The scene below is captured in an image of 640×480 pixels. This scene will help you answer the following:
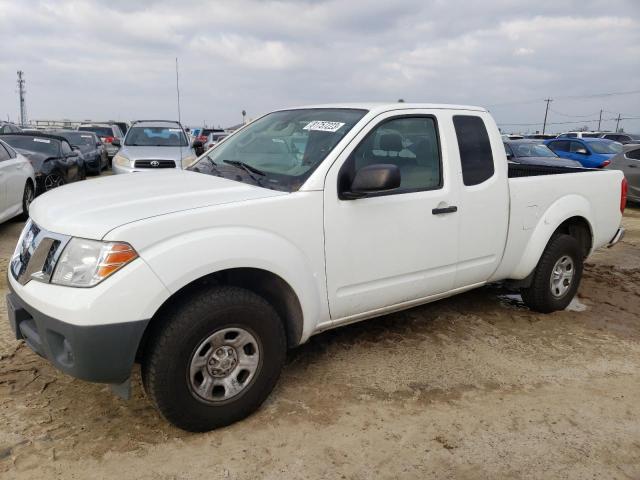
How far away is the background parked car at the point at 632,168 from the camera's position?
37.4ft

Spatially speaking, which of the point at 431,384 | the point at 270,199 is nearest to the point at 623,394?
the point at 431,384

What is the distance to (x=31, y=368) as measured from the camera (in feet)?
11.6

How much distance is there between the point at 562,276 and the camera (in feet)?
15.9

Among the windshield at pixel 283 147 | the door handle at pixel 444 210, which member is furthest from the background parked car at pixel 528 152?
the windshield at pixel 283 147

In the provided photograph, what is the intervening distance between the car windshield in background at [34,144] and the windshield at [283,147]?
315 inches

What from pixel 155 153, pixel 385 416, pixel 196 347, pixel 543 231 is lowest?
pixel 385 416

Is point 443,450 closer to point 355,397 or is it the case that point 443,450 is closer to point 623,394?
point 355,397

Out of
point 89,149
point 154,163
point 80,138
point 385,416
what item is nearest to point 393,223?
point 385,416

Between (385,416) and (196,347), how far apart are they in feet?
3.95

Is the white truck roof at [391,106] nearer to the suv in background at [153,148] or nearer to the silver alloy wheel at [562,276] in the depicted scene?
the silver alloy wheel at [562,276]

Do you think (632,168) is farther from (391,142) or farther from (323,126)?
(323,126)

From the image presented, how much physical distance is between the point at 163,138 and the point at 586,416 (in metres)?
10.2

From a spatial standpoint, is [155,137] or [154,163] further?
[155,137]

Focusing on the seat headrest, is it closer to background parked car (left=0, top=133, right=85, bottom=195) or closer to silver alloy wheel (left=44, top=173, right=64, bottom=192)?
background parked car (left=0, top=133, right=85, bottom=195)
